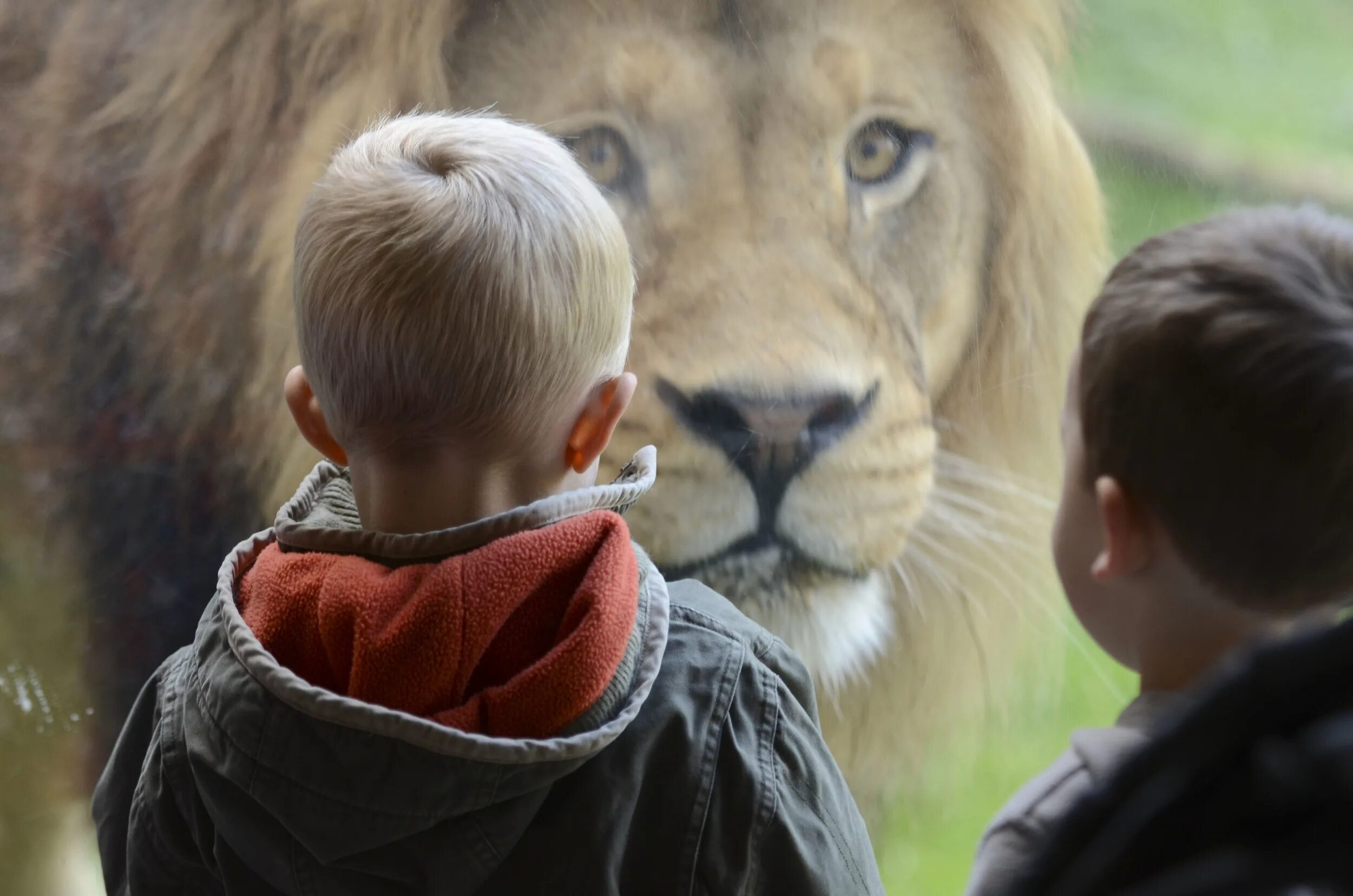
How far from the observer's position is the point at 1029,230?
1087 millimetres

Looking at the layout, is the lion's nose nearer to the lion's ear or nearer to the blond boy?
the lion's ear

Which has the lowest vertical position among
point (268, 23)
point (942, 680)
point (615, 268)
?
point (942, 680)

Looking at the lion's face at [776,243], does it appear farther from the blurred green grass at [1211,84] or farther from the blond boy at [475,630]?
the blond boy at [475,630]

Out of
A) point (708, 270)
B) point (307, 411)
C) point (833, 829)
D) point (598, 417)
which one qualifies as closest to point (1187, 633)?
point (833, 829)

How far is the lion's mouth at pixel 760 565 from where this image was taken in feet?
3.63

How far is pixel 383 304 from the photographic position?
0.74 metres

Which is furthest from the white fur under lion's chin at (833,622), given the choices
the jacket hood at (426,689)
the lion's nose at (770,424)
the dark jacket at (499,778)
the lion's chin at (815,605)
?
the jacket hood at (426,689)

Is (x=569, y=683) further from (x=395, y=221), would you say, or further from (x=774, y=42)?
(x=774, y=42)

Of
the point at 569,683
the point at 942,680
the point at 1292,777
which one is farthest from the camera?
the point at 942,680

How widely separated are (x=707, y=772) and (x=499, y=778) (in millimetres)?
146

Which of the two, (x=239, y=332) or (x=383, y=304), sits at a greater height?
(x=383, y=304)

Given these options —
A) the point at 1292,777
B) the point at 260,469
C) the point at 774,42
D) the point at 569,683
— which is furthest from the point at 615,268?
the point at 260,469

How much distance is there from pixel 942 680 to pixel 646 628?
487mm

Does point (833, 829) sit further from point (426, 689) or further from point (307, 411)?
point (307, 411)
